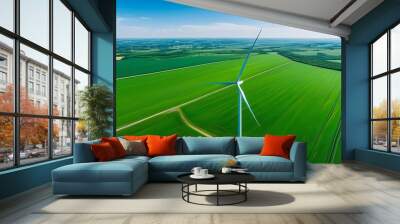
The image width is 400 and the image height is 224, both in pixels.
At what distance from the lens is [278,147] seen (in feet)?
21.4

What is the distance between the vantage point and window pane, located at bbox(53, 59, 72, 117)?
22.1 feet

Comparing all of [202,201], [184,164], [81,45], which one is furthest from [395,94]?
[81,45]

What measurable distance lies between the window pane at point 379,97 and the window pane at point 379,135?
191 mm

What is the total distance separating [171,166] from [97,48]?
4.22m

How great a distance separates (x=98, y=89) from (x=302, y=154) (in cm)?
434

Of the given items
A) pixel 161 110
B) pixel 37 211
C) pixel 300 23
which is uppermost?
pixel 300 23

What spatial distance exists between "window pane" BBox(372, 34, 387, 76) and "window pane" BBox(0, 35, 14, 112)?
7.52 meters

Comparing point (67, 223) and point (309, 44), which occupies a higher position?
point (309, 44)

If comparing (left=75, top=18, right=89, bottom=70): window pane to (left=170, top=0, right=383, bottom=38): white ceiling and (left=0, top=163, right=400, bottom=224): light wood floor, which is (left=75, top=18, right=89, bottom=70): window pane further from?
(left=0, top=163, right=400, bottom=224): light wood floor

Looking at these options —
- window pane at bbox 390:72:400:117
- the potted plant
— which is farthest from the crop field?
window pane at bbox 390:72:400:117

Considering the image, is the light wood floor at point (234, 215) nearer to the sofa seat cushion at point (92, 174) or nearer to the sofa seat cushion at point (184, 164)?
the sofa seat cushion at point (92, 174)

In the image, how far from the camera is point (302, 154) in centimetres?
618

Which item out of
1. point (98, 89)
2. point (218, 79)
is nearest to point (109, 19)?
point (98, 89)

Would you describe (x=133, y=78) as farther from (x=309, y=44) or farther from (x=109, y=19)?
(x=309, y=44)
